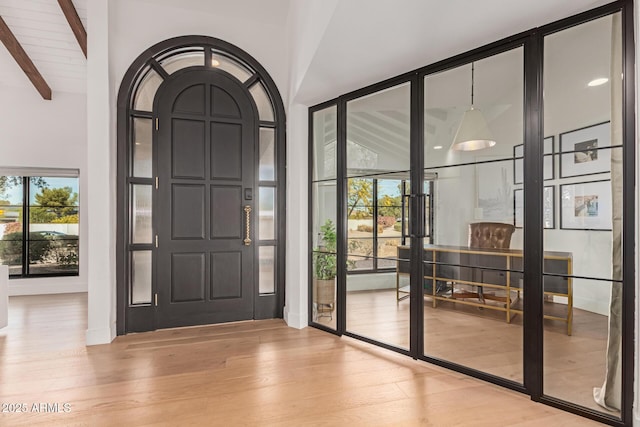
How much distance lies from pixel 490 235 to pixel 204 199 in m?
2.94

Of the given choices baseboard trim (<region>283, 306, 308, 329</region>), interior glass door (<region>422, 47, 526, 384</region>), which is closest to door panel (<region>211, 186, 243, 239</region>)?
baseboard trim (<region>283, 306, 308, 329</region>)

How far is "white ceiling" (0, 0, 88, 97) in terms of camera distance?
4719 millimetres

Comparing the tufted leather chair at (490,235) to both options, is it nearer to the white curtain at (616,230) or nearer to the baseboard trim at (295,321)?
the white curtain at (616,230)

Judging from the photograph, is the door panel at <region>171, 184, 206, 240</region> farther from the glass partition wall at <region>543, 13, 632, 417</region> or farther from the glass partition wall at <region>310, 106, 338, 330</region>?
the glass partition wall at <region>543, 13, 632, 417</region>

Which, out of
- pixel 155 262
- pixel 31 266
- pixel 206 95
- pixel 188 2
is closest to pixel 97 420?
pixel 155 262

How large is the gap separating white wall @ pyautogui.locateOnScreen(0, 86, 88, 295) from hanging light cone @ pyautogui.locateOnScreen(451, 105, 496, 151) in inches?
238

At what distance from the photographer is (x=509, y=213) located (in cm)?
263

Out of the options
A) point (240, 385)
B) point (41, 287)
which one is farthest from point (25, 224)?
point (240, 385)

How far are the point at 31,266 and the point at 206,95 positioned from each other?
4.76 meters

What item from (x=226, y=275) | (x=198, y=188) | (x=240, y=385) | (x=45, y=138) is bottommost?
(x=240, y=385)

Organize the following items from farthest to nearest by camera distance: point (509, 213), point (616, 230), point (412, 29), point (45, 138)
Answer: point (45, 138) < point (509, 213) < point (412, 29) < point (616, 230)

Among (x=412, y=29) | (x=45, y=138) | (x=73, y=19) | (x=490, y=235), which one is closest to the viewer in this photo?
(x=412, y=29)

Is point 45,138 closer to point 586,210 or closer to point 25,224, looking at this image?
point 25,224

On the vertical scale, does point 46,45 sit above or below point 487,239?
above
